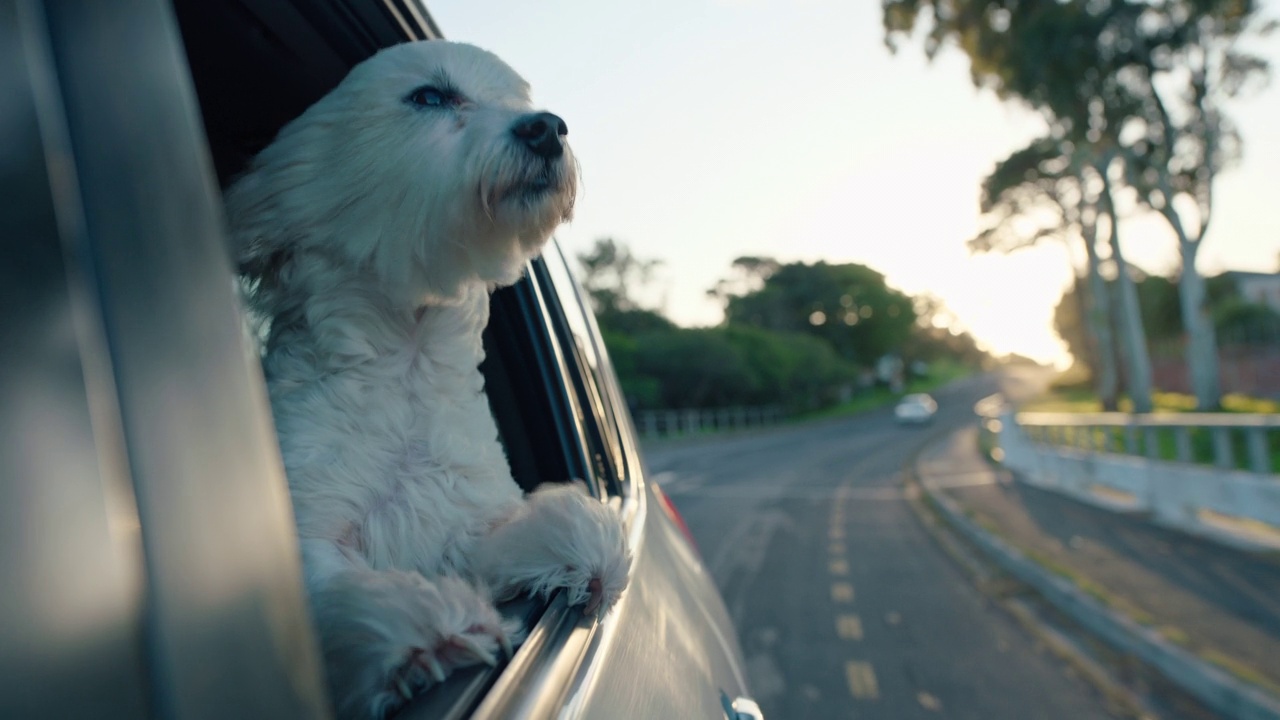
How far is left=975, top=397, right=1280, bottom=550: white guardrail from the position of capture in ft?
24.5

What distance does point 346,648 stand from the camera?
998mm

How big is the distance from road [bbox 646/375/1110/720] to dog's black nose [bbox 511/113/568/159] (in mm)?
3626

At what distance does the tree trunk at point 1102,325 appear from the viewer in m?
31.2

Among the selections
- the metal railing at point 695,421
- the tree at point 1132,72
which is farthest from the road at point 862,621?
the metal railing at point 695,421

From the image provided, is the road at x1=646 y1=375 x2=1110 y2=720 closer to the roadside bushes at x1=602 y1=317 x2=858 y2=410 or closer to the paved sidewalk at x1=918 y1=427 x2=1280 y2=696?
the paved sidewalk at x1=918 y1=427 x2=1280 y2=696

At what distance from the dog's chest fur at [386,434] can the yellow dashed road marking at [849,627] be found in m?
5.11

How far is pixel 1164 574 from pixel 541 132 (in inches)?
282

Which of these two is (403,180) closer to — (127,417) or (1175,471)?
(127,417)

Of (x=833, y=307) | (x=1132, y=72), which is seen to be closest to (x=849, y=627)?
(x=1132, y=72)

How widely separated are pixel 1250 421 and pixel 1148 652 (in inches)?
121

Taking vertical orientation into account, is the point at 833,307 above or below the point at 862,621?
above

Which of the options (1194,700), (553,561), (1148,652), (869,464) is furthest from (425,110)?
(869,464)

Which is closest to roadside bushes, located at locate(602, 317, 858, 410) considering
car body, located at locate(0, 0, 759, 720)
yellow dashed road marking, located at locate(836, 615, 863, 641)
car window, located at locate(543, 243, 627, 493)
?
yellow dashed road marking, located at locate(836, 615, 863, 641)

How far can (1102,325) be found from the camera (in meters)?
32.5
